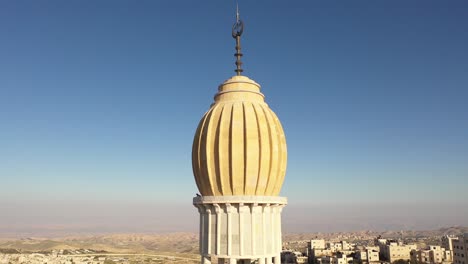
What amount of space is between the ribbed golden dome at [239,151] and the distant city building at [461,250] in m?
80.5

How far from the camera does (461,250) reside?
79000mm

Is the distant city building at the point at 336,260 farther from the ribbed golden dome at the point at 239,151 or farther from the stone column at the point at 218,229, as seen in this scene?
the stone column at the point at 218,229

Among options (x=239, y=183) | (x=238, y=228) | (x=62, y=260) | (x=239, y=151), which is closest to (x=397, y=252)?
(x=238, y=228)

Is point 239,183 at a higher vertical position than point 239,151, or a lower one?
lower

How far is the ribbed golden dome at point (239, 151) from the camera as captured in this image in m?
13.8

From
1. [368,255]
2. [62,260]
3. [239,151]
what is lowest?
[62,260]

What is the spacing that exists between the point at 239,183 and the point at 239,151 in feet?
A: 3.96

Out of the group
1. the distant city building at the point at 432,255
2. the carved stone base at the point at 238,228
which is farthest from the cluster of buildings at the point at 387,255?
→ the carved stone base at the point at 238,228

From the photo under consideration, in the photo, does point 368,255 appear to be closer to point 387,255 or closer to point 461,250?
point 387,255

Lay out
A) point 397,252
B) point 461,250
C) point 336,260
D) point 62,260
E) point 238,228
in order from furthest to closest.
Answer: point 62,260
point 397,252
point 336,260
point 461,250
point 238,228

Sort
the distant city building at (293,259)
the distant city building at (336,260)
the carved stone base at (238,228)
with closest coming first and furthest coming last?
the carved stone base at (238,228) → the distant city building at (336,260) → the distant city building at (293,259)

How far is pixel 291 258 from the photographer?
352 feet

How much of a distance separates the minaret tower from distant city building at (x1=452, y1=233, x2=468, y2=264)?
8013 cm

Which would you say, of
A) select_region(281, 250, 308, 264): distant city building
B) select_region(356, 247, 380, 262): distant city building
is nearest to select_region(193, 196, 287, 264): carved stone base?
select_region(356, 247, 380, 262): distant city building
